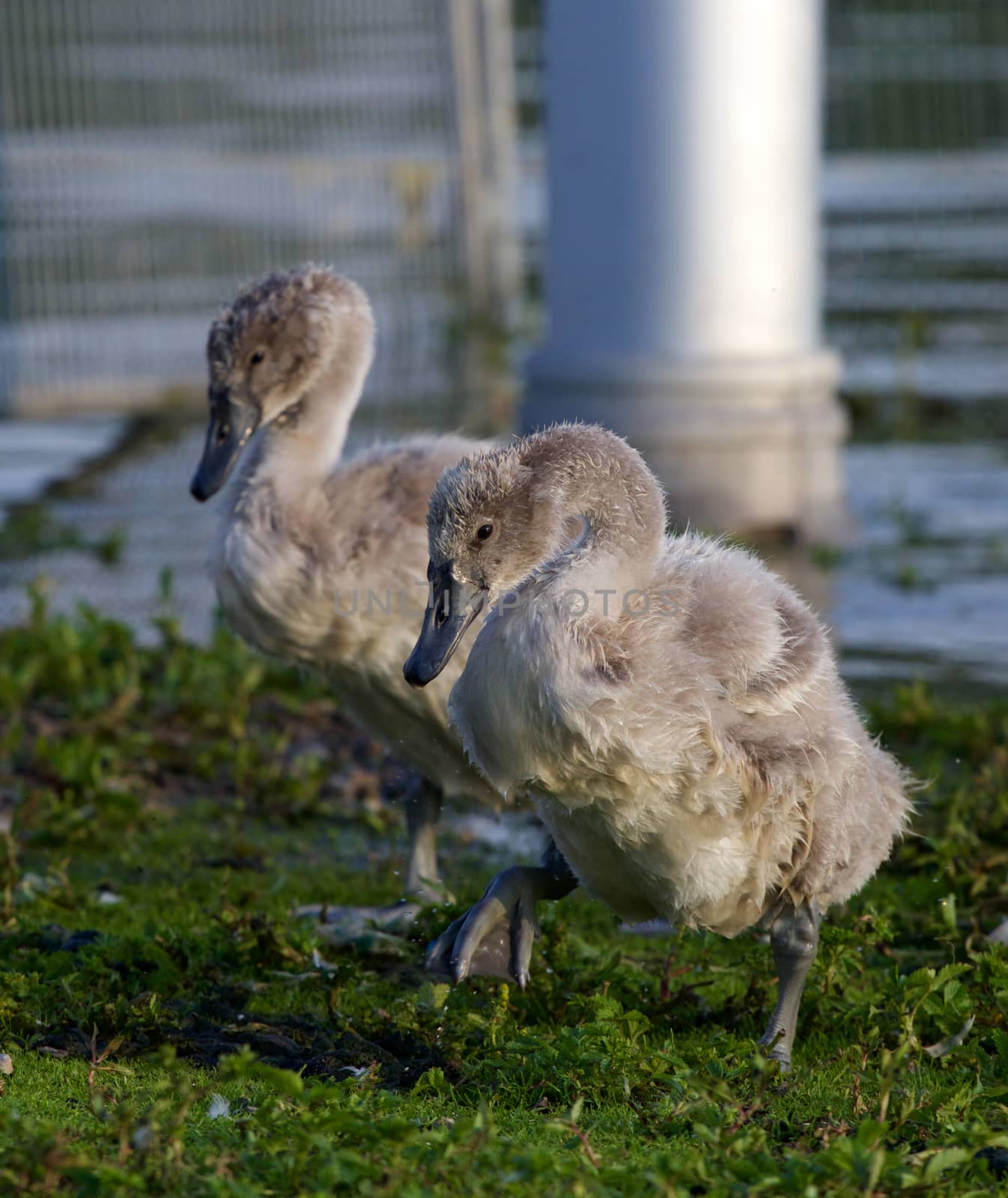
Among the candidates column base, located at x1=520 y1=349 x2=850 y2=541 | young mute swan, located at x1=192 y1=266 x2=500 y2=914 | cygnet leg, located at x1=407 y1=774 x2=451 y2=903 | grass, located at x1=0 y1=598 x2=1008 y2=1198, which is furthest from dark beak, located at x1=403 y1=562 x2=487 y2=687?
column base, located at x1=520 y1=349 x2=850 y2=541

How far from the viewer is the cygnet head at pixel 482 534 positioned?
12.3ft

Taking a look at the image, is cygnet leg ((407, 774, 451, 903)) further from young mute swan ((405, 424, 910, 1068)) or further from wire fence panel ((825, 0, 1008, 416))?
wire fence panel ((825, 0, 1008, 416))

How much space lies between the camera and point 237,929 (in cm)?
436

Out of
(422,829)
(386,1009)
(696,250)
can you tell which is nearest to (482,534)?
(386,1009)

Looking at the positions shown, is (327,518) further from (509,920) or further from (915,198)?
(915,198)

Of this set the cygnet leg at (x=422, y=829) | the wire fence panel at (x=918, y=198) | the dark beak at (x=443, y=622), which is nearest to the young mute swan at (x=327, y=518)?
the cygnet leg at (x=422, y=829)

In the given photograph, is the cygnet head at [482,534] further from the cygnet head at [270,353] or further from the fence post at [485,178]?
the fence post at [485,178]

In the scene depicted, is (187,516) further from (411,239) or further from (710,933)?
(710,933)

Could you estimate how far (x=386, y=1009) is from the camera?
399 cm

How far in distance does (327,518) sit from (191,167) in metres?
7.79

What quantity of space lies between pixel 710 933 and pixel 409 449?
157cm

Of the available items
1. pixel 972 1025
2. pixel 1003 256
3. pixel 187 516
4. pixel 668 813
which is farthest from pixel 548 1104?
pixel 1003 256

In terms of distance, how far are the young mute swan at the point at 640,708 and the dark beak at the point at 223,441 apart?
1.62 metres

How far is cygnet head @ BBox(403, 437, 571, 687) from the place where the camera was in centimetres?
375
